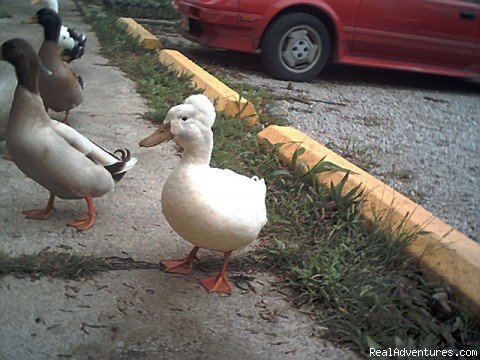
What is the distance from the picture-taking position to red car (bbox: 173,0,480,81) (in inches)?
289

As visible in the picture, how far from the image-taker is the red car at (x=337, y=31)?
7.35m

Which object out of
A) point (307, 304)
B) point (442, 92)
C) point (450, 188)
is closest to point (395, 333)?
point (307, 304)

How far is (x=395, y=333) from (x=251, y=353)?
0.67 metres

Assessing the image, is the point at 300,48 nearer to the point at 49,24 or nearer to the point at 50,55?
the point at 49,24

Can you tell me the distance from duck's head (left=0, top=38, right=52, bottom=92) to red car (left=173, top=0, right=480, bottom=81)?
390 cm

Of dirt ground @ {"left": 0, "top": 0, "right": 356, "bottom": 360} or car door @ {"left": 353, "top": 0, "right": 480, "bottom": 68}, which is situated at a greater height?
car door @ {"left": 353, "top": 0, "right": 480, "bottom": 68}

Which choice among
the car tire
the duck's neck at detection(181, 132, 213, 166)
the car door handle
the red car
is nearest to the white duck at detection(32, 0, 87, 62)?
the red car

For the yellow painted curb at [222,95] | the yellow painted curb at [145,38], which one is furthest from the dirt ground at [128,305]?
the yellow painted curb at [145,38]

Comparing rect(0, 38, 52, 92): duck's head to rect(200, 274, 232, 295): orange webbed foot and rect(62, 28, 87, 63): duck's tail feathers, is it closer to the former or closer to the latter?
rect(200, 274, 232, 295): orange webbed foot

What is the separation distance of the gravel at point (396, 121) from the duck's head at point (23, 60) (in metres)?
2.59

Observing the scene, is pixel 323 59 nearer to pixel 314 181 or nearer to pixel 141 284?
pixel 314 181

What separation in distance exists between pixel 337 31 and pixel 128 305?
529 cm

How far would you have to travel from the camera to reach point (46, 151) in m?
3.39

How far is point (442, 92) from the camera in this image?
26.6 ft
